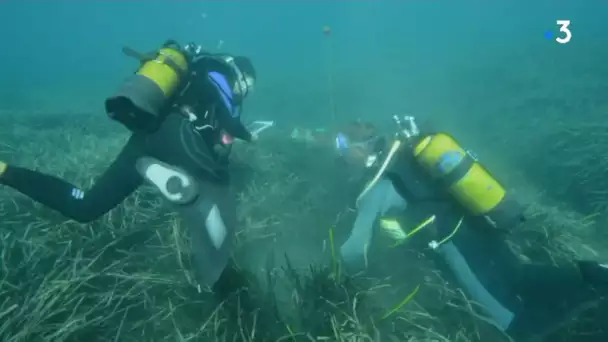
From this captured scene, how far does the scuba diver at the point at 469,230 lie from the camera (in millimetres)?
4027

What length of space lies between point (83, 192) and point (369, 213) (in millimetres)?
2744

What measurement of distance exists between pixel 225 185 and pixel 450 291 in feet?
8.00

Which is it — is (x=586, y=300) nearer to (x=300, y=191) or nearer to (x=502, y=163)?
(x=300, y=191)

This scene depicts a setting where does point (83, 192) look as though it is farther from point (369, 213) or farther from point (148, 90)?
point (369, 213)

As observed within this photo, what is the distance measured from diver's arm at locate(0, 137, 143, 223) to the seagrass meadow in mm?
368

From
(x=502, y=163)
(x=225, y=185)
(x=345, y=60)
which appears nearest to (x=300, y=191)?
(x=225, y=185)

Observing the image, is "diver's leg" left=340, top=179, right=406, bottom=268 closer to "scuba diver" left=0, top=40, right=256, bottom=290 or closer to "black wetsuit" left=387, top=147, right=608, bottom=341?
"black wetsuit" left=387, top=147, right=608, bottom=341

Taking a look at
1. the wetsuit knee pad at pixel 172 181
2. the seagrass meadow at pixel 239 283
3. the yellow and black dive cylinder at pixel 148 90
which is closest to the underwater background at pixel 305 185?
the seagrass meadow at pixel 239 283

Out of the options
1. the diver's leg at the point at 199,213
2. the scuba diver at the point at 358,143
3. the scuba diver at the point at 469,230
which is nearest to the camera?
the diver's leg at the point at 199,213

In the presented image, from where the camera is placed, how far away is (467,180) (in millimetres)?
4047

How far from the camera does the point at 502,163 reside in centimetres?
992

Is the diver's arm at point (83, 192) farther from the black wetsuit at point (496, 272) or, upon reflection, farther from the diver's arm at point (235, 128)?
the black wetsuit at point (496, 272)

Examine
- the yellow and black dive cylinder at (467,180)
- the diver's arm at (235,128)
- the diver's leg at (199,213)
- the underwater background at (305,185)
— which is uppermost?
the yellow and black dive cylinder at (467,180)

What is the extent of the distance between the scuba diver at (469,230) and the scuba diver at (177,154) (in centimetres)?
139
